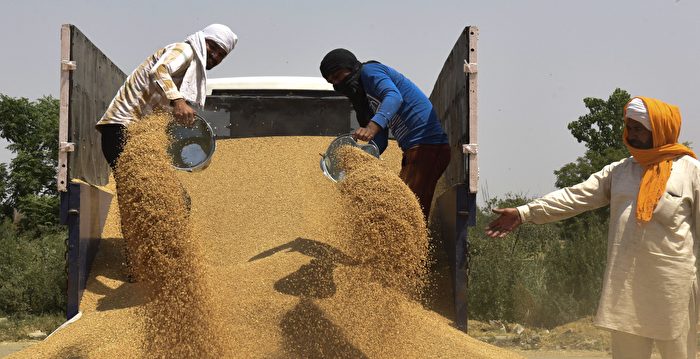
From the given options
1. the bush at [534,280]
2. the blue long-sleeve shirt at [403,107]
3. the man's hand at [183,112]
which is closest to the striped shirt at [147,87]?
the man's hand at [183,112]

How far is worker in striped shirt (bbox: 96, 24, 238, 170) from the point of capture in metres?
4.84

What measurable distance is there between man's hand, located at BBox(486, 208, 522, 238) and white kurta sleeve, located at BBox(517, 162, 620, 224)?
0.10 feet

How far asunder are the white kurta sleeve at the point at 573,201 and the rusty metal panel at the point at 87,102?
257 centimetres

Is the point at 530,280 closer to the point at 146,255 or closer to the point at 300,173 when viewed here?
the point at 300,173

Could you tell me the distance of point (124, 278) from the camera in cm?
559

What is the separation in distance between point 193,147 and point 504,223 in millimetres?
1837

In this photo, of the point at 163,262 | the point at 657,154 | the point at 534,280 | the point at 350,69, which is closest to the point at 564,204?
the point at 657,154

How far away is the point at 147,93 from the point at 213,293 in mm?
1260

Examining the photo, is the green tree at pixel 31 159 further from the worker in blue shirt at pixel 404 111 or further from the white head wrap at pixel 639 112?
the white head wrap at pixel 639 112

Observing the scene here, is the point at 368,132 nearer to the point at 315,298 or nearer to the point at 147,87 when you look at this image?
the point at 315,298

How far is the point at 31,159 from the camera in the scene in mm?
16703

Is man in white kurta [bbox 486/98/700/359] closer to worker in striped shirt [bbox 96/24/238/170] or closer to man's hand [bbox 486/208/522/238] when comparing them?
man's hand [bbox 486/208/522/238]

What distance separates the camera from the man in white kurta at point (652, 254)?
13.1 feet

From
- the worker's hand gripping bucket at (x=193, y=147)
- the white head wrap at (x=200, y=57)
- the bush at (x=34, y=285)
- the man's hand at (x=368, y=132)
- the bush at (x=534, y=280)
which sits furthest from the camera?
the bush at (x=34, y=285)
